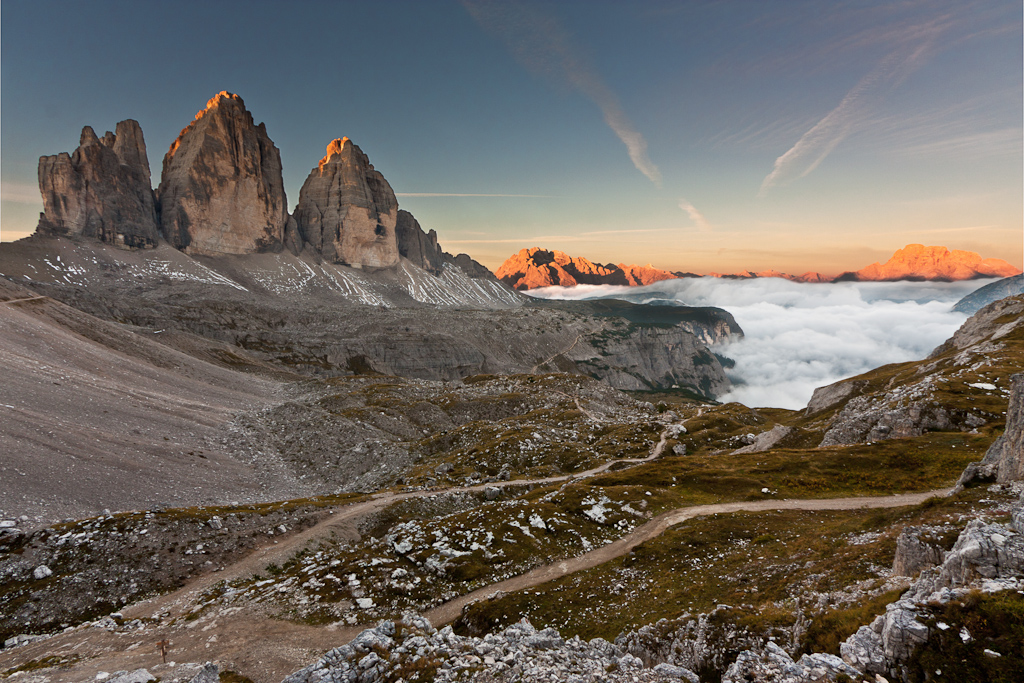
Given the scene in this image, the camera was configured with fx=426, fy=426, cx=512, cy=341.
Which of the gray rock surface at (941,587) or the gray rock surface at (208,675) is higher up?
the gray rock surface at (941,587)

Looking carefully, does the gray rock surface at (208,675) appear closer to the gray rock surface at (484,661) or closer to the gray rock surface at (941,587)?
the gray rock surface at (484,661)

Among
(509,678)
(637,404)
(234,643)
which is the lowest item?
(637,404)

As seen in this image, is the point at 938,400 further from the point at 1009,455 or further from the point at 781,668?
the point at 781,668

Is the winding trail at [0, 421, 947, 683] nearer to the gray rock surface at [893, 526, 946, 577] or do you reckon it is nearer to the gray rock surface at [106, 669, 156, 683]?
the gray rock surface at [106, 669, 156, 683]


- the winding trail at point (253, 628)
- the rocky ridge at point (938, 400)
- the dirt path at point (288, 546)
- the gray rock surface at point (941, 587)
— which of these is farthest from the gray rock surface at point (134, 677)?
the rocky ridge at point (938, 400)

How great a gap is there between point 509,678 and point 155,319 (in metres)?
229

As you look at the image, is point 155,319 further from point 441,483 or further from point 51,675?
point 51,675

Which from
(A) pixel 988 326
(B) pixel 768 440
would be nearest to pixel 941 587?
(B) pixel 768 440

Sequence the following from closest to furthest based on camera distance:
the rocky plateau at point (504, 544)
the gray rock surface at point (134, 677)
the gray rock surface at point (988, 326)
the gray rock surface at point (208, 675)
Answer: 1. the rocky plateau at point (504, 544)
2. the gray rock surface at point (134, 677)
3. the gray rock surface at point (208, 675)
4. the gray rock surface at point (988, 326)

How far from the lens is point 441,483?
58250 millimetres

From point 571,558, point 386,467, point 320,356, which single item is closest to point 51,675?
point 571,558

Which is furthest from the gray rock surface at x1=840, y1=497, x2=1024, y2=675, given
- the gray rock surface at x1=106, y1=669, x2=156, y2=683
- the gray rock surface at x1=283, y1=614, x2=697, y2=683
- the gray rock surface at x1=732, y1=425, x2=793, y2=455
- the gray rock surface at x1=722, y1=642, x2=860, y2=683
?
the gray rock surface at x1=732, y1=425, x2=793, y2=455

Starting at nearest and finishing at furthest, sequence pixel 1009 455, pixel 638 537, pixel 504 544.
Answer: pixel 1009 455
pixel 504 544
pixel 638 537

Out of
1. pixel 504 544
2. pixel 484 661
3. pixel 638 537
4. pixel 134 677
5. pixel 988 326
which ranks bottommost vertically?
pixel 638 537
